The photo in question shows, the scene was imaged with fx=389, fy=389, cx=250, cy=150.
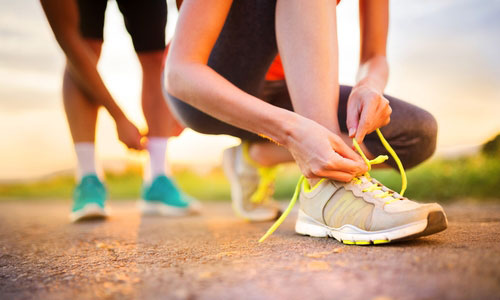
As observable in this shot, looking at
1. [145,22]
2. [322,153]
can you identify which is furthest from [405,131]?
[145,22]

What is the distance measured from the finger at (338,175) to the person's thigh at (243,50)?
2.18ft

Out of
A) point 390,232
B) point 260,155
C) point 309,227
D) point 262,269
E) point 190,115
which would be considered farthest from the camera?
point 260,155

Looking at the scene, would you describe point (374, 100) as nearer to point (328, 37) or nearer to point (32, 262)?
point (328, 37)

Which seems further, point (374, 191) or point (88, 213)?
point (88, 213)

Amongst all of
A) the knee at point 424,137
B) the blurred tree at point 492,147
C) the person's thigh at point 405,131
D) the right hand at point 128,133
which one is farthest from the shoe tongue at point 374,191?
the blurred tree at point 492,147

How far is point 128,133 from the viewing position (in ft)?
7.14

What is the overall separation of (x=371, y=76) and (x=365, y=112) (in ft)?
1.08

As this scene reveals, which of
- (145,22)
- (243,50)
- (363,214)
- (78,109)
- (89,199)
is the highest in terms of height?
(145,22)

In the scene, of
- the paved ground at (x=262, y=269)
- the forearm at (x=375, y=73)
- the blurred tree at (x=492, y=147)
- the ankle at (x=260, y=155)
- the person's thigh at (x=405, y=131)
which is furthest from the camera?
the blurred tree at (x=492, y=147)

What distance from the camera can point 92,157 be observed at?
7.86 ft

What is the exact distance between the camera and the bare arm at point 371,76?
116 cm

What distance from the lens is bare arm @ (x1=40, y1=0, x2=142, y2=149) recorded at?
1997mm

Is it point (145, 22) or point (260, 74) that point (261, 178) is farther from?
point (145, 22)

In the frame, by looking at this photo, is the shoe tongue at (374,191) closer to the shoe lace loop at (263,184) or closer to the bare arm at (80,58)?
the shoe lace loop at (263,184)
